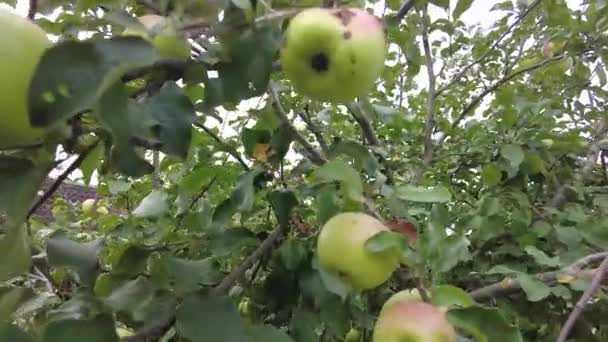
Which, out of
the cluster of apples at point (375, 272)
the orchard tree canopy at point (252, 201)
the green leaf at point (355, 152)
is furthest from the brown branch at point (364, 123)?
the cluster of apples at point (375, 272)

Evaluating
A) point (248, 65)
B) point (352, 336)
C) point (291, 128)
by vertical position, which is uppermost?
point (248, 65)

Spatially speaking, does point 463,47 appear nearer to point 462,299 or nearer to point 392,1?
point 392,1

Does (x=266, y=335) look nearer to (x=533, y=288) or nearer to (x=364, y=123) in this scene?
(x=533, y=288)

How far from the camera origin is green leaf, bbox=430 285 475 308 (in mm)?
605

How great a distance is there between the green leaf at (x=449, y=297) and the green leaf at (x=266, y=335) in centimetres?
16

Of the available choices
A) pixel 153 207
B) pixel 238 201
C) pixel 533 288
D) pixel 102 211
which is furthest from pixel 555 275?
pixel 102 211

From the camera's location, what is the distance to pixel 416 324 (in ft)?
2.01

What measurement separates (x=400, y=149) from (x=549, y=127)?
0.37 m

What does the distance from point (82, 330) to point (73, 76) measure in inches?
9.8

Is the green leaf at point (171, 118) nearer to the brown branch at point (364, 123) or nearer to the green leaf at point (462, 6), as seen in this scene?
the brown branch at point (364, 123)

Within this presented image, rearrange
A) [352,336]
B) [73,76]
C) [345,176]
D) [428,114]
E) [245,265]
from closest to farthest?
[73,76]
[345,176]
[245,265]
[352,336]
[428,114]

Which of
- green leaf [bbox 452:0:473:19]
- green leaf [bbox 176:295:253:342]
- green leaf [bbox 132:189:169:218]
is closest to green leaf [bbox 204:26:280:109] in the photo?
green leaf [bbox 176:295:253:342]

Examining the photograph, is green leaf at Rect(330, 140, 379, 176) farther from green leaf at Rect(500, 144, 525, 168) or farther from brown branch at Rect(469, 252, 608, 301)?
green leaf at Rect(500, 144, 525, 168)

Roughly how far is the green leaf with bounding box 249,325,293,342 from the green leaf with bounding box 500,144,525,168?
0.69 m
